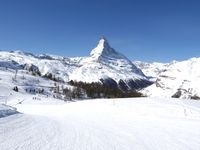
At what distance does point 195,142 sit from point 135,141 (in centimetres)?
254

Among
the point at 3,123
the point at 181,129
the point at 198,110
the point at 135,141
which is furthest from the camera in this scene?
the point at 198,110

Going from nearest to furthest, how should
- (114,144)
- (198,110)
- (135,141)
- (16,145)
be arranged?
(16,145) < (114,144) < (135,141) < (198,110)

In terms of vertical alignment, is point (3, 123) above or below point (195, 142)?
above

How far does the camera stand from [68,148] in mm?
10398

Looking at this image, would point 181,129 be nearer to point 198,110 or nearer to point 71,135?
point 71,135

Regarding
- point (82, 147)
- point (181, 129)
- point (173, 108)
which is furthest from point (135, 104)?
point (82, 147)

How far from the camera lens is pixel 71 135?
13195 mm

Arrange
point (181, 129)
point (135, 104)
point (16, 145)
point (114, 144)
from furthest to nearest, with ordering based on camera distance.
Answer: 1. point (135, 104)
2. point (181, 129)
3. point (114, 144)
4. point (16, 145)

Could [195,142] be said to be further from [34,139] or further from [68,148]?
[34,139]

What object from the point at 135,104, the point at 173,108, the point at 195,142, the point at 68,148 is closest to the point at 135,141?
the point at 195,142

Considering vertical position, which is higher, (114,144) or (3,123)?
(3,123)

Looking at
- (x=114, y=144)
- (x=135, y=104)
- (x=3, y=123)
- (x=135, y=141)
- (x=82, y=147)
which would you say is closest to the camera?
(x=82, y=147)

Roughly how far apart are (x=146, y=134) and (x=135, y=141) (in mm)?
2213

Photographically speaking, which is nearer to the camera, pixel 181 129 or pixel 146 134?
pixel 146 134
